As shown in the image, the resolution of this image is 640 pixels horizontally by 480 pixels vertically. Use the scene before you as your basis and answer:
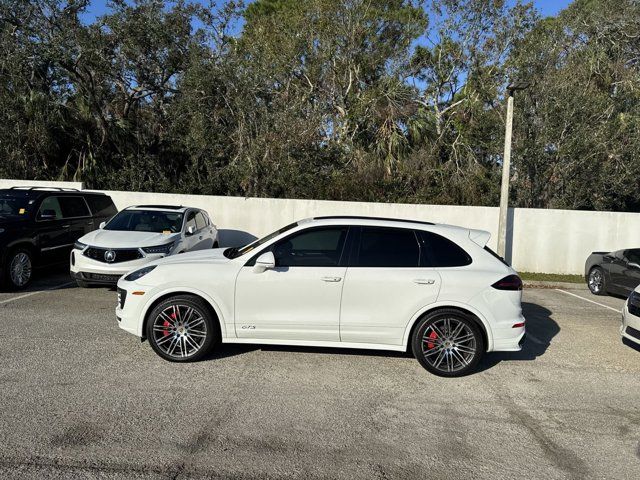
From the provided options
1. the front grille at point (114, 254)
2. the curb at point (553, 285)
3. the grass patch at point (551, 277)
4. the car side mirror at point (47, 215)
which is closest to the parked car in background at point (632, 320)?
the curb at point (553, 285)

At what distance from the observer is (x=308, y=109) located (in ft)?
56.0

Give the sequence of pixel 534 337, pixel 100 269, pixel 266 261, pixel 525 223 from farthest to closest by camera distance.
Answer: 1. pixel 525 223
2. pixel 100 269
3. pixel 534 337
4. pixel 266 261

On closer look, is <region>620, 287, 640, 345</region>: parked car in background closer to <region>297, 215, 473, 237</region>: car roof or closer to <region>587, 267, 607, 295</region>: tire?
<region>297, 215, 473, 237</region>: car roof

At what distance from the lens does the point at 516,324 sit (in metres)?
5.09

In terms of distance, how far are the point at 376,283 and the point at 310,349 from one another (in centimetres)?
135

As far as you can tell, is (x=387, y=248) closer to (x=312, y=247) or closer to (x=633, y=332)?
(x=312, y=247)

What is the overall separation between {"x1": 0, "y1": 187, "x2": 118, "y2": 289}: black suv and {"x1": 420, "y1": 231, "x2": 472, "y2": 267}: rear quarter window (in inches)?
279

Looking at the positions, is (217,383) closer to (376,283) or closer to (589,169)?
(376,283)

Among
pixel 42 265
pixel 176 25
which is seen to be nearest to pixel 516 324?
pixel 42 265

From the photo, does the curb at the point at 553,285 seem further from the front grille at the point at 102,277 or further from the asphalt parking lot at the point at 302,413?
the front grille at the point at 102,277

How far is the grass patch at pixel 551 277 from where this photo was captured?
42.5 ft

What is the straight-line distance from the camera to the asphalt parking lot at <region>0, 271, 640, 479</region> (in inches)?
133

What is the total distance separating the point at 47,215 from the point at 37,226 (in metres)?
0.43

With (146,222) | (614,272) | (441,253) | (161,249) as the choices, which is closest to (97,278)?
(161,249)
